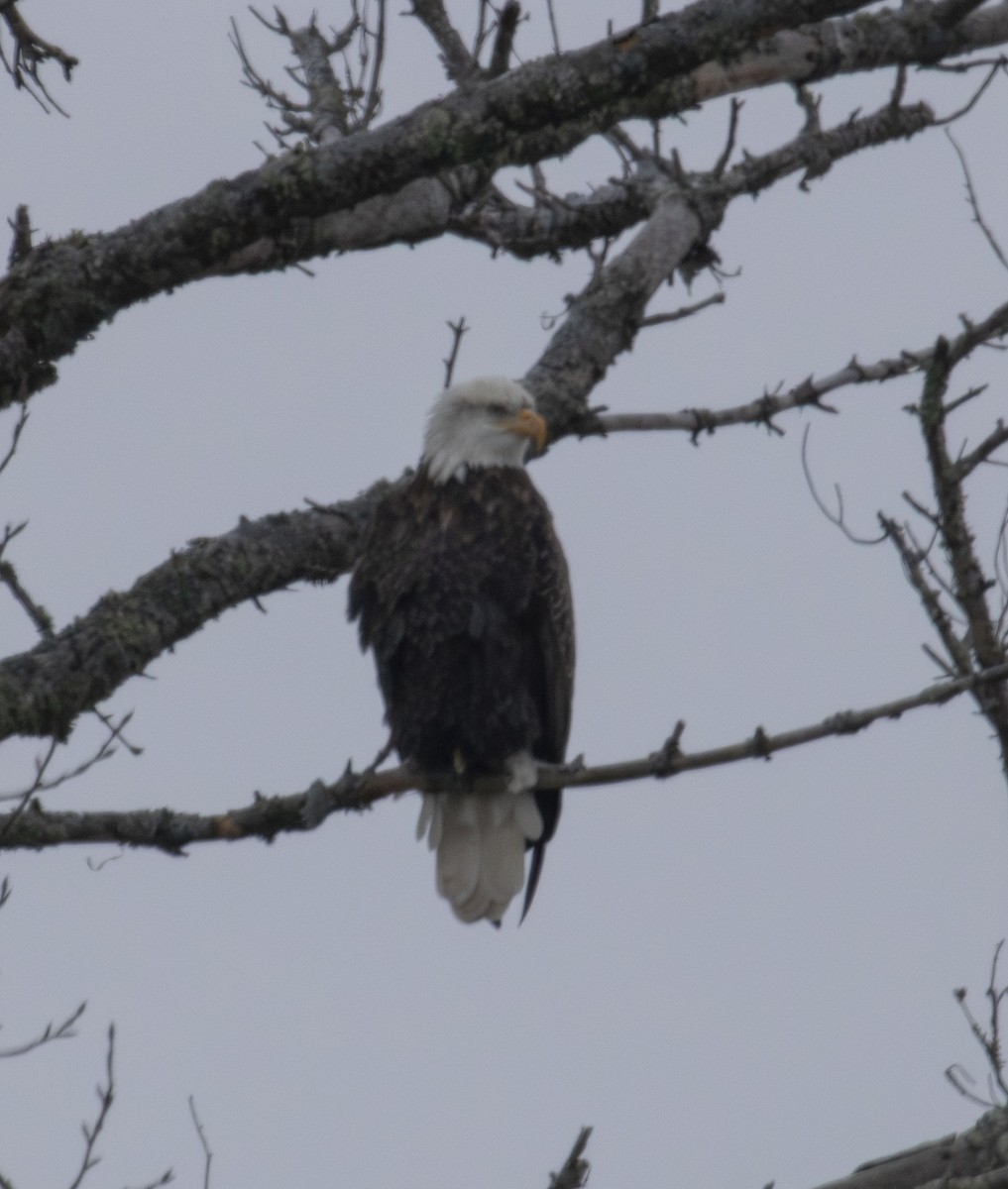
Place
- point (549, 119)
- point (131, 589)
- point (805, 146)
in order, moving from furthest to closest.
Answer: point (805, 146)
point (131, 589)
point (549, 119)

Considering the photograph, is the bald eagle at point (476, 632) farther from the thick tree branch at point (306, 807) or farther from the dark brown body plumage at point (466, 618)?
the thick tree branch at point (306, 807)

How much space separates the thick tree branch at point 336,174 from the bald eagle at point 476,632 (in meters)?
1.35

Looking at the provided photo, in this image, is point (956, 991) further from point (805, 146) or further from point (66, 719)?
point (805, 146)

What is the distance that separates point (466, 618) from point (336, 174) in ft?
5.12

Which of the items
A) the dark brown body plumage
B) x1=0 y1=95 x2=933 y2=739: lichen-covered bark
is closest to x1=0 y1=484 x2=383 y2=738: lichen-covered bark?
x1=0 y1=95 x2=933 y2=739: lichen-covered bark

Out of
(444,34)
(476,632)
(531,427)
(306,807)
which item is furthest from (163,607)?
(444,34)

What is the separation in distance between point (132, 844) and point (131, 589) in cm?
64

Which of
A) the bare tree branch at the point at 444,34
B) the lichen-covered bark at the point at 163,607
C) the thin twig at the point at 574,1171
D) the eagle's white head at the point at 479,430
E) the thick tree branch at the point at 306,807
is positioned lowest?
the thin twig at the point at 574,1171

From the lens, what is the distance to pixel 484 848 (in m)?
5.03

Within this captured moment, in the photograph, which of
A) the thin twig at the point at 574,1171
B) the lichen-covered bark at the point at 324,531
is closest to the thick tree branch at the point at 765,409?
the lichen-covered bark at the point at 324,531

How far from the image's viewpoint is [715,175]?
505 cm

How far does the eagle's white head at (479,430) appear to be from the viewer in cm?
492

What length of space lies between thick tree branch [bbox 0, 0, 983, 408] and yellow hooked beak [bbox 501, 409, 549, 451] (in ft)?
4.57

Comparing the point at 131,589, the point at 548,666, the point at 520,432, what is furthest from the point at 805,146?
the point at 131,589
